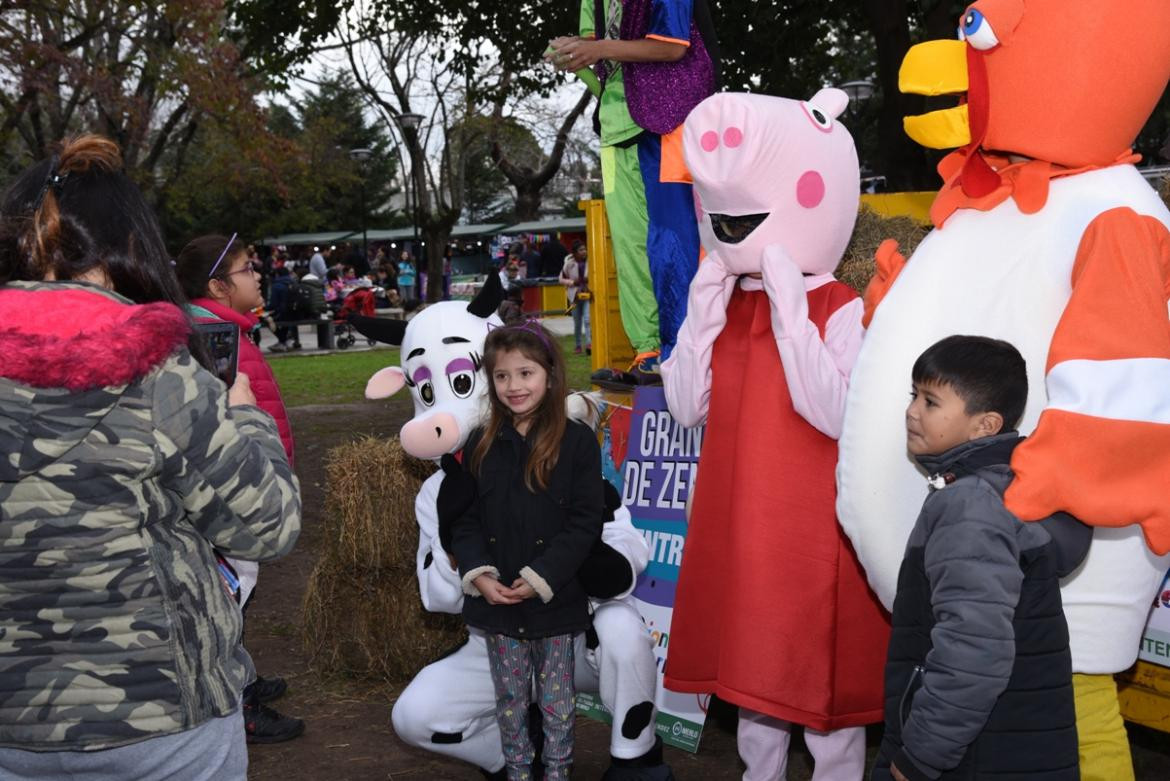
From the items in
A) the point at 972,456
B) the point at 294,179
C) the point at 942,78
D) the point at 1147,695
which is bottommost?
the point at 1147,695

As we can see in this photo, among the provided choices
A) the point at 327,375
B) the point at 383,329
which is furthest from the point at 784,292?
the point at 327,375

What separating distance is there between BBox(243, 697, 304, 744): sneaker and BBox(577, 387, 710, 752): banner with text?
1069 mm

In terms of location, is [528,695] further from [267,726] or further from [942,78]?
[942,78]

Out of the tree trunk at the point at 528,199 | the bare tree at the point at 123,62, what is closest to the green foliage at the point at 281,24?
the bare tree at the point at 123,62

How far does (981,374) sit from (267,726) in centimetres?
311

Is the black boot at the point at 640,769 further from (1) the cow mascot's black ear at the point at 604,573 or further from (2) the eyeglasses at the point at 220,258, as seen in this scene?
(2) the eyeglasses at the point at 220,258

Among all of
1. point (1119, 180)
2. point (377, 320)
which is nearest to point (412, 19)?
point (377, 320)

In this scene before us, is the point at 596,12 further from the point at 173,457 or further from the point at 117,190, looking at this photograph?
the point at 173,457

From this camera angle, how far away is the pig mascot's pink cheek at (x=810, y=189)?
11.5ft

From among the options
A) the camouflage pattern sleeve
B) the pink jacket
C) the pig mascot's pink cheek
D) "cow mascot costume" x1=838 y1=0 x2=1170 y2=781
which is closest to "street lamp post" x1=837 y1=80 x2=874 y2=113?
the pink jacket

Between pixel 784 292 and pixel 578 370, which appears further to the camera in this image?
pixel 578 370

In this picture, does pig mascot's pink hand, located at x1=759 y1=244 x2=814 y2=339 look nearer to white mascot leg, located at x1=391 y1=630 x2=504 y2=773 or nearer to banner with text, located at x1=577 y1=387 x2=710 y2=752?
banner with text, located at x1=577 y1=387 x2=710 y2=752

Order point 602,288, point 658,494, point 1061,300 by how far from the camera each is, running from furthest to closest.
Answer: point 602,288, point 658,494, point 1061,300

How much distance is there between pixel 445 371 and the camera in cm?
394
